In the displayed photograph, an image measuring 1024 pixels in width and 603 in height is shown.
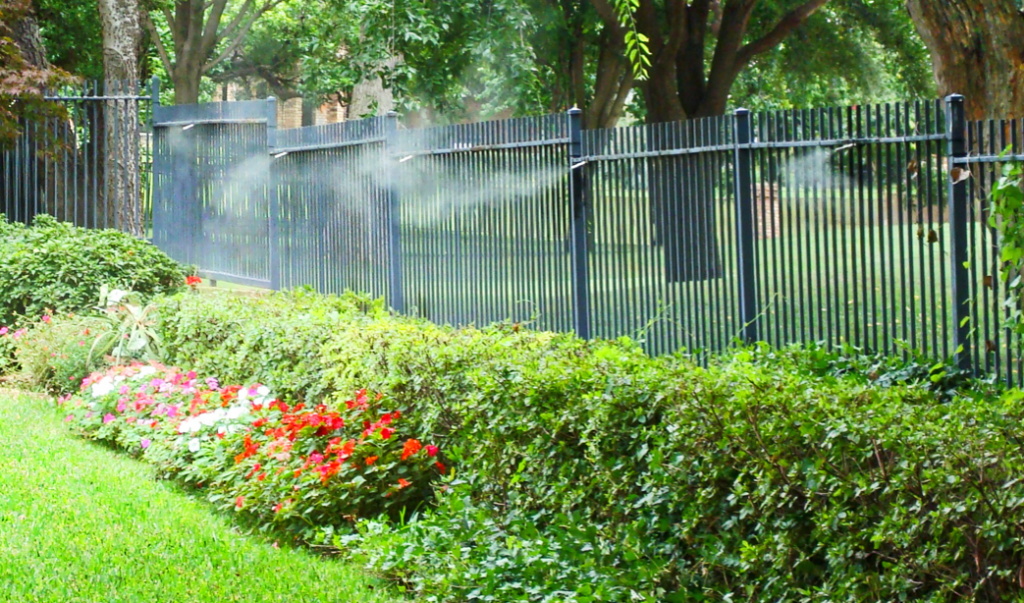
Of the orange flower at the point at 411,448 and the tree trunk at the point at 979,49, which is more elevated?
the tree trunk at the point at 979,49

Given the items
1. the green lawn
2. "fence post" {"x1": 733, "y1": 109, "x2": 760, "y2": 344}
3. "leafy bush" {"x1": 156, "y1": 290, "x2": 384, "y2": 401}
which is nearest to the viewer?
the green lawn

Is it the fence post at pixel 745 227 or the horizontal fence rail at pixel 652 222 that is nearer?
the horizontal fence rail at pixel 652 222

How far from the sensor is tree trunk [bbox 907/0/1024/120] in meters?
8.05

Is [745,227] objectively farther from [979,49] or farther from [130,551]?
[130,551]

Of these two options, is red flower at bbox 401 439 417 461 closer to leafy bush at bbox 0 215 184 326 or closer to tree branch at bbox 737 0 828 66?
leafy bush at bbox 0 215 184 326

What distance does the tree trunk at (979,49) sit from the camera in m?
8.05

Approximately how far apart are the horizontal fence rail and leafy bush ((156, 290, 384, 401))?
40.2 inches

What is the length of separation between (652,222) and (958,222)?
7.80 ft

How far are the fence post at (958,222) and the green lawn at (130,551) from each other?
3.43 m

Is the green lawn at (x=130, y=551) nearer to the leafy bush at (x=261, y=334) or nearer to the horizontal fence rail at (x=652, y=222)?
the leafy bush at (x=261, y=334)

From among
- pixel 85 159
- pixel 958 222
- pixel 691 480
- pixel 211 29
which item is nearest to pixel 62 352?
pixel 85 159

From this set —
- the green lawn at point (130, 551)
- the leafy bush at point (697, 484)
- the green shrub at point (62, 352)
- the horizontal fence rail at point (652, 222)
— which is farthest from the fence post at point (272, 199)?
the leafy bush at point (697, 484)

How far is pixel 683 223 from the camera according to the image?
8266 mm

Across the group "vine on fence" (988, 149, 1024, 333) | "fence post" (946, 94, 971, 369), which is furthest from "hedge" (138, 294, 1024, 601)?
"vine on fence" (988, 149, 1024, 333)
